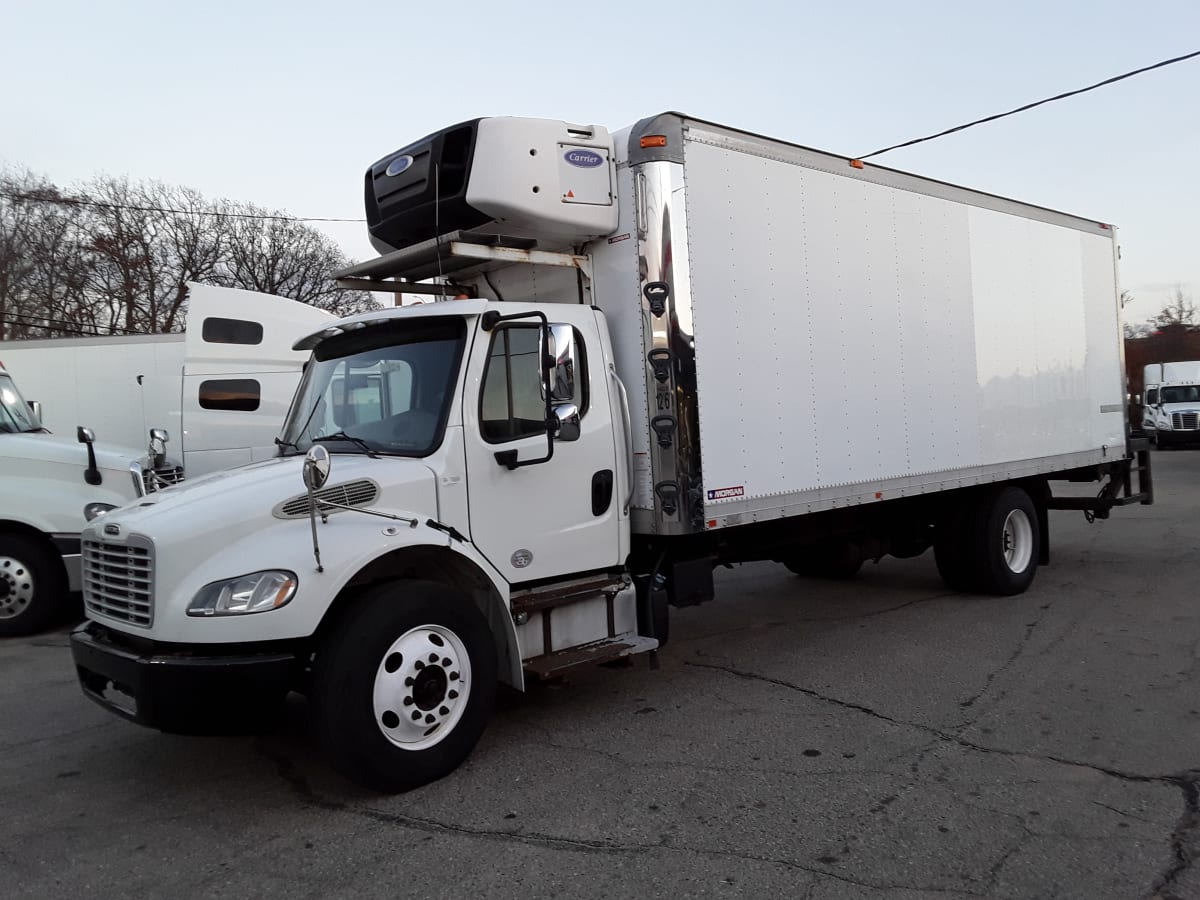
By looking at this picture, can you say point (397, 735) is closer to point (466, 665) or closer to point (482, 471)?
point (466, 665)

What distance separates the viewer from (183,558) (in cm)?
416

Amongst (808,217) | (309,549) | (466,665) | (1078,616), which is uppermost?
(808,217)

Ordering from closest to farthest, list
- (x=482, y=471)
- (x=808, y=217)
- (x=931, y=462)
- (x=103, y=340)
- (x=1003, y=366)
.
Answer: (x=482, y=471) < (x=808, y=217) < (x=931, y=462) < (x=1003, y=366) < (x=103, y=340)

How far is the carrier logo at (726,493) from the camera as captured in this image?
5.83 meters

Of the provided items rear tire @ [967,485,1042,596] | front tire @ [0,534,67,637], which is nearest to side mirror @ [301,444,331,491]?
front tire @ [0,534,67,637]

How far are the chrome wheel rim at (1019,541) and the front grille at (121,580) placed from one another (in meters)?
7.74

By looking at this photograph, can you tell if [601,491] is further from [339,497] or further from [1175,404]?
[1175,404]

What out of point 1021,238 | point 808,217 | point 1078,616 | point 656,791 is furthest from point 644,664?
point 1021,238

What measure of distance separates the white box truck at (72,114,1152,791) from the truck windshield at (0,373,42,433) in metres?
4.93

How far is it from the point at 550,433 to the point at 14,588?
6240mm

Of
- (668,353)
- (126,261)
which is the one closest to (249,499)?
(668,353)

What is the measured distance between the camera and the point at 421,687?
177 inches

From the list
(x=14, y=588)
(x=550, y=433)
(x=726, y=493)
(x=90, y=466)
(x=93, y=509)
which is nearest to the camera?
(x=550, y=433)

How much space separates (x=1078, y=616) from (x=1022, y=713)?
305 centimetres
